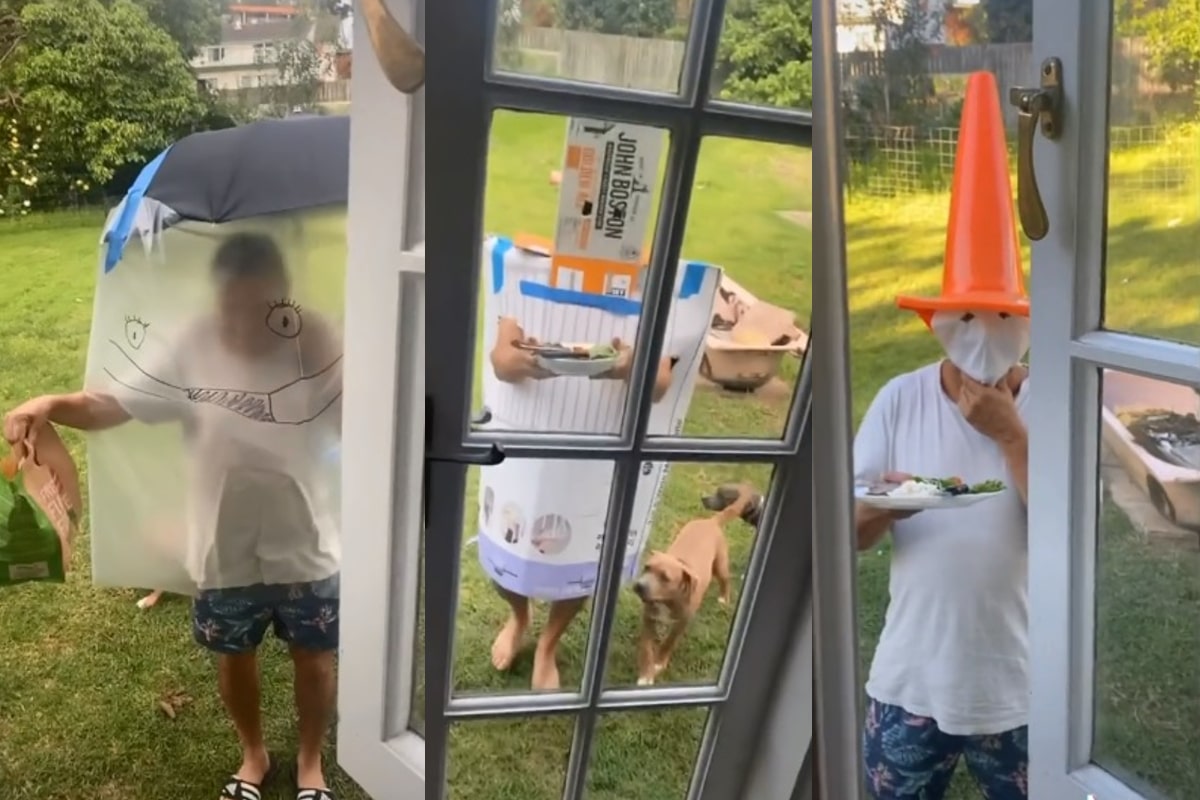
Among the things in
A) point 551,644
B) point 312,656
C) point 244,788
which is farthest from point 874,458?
point 244,788

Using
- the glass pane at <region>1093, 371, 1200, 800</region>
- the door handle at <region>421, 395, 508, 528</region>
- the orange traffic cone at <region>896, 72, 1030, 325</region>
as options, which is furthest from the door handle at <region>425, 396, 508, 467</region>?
the glass pane at <region>1093, 371, 1200, 800</region>

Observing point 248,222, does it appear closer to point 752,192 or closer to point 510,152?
point 510,152

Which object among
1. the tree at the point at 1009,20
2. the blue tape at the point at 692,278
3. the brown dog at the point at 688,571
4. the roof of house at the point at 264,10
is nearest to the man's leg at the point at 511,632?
the brown dog at the point at 688,571

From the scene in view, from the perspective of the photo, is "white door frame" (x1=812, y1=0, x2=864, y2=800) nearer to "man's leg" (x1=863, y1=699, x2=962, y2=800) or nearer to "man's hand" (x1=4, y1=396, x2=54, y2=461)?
"man's leg" (x1=863, y1=699, x2=962, y2=800)

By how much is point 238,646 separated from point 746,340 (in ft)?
1.77

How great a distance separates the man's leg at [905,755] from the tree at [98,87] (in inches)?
33.0

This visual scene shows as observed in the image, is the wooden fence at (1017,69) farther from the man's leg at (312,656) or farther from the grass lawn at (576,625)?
the man's leg at (312,656)

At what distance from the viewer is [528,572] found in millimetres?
924

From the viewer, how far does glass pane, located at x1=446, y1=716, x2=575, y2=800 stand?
93 centimetres

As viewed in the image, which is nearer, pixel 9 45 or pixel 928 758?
pixel 9 45

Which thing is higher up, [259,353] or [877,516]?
[259,353]

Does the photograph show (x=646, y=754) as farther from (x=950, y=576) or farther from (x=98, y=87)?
(x=98, y=87)

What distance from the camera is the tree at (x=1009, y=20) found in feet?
2.81

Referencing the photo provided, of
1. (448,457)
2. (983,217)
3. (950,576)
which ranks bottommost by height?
(950,576)
